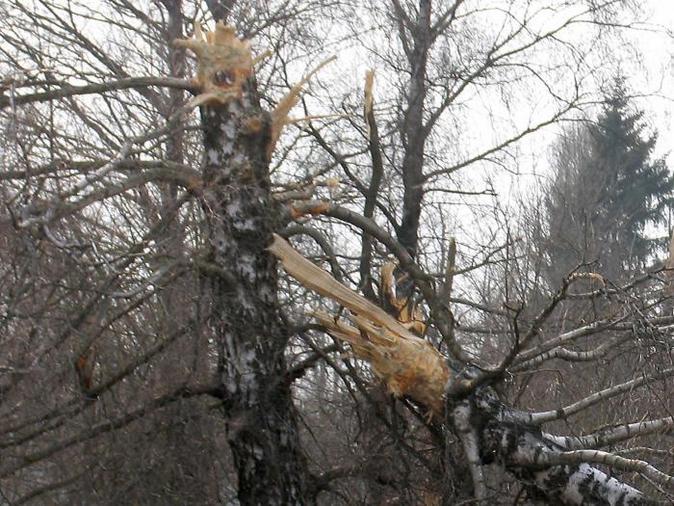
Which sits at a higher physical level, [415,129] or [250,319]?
[415,129]

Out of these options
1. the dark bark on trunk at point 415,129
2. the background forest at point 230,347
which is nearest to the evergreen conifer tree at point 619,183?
the dark bark on trunk at point 415,129

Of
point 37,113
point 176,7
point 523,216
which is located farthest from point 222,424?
point 523,216

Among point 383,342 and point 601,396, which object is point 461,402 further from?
point 601,396

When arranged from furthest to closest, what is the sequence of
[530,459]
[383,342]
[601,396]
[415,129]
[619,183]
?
[619,183] < [415,129] < [383,342] < [530,459] < [601,396]

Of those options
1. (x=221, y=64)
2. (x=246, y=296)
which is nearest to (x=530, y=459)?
(x=246, y=296)

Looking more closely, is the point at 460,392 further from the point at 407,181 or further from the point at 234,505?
the point at 407,181

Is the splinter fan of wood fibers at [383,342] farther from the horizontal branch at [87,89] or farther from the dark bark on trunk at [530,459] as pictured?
the horizontal branch at [87,89]

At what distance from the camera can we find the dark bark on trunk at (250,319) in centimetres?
704

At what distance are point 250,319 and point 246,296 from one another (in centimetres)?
17

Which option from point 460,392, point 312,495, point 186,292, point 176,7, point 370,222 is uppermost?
point 176,7

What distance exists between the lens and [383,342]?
23.7 ft

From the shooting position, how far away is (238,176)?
278 inches

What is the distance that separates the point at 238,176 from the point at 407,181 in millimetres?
4206

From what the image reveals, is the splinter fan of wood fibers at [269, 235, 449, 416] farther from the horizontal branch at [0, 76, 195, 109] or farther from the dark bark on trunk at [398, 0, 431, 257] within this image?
the dark bark on trunk at [398, 0, 431, 257]
